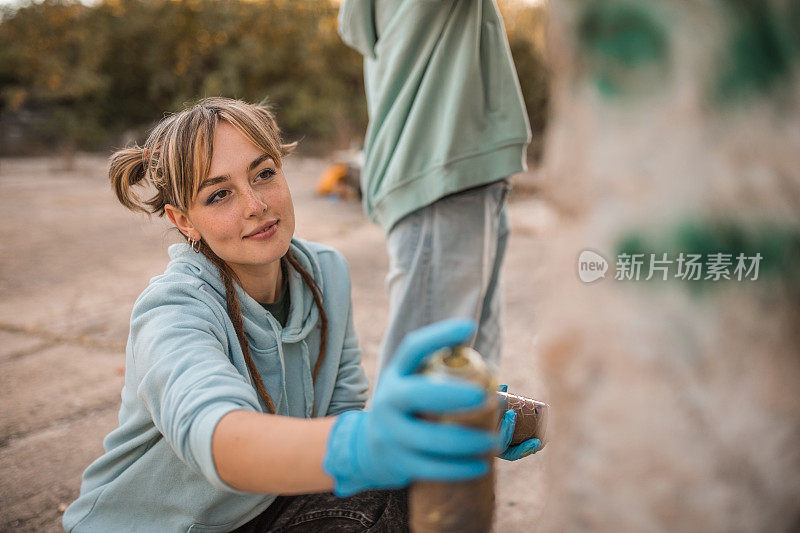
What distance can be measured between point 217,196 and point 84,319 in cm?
259

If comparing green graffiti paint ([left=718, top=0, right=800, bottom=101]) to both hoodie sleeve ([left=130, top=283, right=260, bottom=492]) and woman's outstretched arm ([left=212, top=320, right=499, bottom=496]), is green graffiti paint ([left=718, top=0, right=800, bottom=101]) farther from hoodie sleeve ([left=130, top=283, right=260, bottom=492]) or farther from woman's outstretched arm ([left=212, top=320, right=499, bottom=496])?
hoodie sleeve ([left=130, top=283, right=260, bottom=492])

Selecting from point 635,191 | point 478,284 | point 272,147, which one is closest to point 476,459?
Answer: point 635,191

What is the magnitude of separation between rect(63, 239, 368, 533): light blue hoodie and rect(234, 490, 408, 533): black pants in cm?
4

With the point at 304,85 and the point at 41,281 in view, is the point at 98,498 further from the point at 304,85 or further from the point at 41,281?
the point at 304,85

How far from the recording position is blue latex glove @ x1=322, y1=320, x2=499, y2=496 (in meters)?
0.73

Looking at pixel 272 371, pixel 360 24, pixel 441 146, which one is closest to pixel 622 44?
pixel 272 371

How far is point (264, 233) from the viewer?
4.75ft

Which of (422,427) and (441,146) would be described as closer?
(422,427)

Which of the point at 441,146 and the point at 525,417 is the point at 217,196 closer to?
the point at 441,146

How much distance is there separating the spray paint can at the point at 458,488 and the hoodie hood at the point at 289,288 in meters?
0.73

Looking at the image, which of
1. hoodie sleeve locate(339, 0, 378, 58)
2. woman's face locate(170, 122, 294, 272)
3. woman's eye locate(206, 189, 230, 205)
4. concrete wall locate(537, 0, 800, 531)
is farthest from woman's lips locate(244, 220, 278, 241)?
hoodie sleeve locate(339, 0, 378, 58)

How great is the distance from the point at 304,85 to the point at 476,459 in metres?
12.4

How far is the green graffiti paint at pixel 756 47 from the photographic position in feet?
2.41

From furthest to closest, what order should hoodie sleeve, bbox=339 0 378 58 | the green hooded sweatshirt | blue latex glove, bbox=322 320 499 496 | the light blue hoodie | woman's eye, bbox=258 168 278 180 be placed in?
hoodie sleeve, bbox=339 0 378 58 < the green hooded sweatshirt < woman's eye, bbox=258 168 278 180 < the light blue hoodie < blue latex glove, bbox=322 320 499 496
